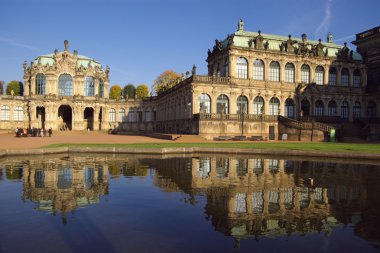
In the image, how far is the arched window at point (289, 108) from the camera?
5797 cm

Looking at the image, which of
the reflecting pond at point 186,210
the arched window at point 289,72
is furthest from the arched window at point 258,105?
the reflecting pond at point 186,210

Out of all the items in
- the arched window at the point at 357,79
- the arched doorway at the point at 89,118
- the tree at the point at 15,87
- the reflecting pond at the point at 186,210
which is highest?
the tree at the point at 15,87

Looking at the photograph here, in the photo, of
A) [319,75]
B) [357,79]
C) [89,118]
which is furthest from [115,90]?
[357,79]

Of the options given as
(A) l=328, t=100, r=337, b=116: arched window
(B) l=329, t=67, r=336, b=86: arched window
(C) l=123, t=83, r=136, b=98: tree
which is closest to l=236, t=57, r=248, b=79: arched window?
(B) l=329, t=67, r=336, b=86: arched window

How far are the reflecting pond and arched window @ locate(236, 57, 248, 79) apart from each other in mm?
36685

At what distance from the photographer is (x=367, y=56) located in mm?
63688

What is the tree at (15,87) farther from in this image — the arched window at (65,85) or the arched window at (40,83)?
the arched window at (65,85)

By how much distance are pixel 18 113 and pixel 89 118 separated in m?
17.6

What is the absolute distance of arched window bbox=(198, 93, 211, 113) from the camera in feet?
168

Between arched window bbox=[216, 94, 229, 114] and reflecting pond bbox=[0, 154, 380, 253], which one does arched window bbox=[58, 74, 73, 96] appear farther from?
reflecting pond bbox=[0, 154, 380, 253]

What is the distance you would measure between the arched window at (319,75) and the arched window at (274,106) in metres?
9.88

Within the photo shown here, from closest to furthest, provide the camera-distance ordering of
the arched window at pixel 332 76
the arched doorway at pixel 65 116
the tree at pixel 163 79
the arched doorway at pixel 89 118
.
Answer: the arched window at pixel 332 76
the arched doorway at pixel 65 116
the arched doorway at pixel 89 118
the tree at pixel 163 79

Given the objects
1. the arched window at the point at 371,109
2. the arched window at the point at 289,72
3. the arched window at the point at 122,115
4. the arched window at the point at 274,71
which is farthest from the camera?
the arched window at the point at 122,115

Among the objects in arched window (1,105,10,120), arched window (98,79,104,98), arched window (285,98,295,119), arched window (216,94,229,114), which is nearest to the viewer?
arched window (216,94,229,114)
